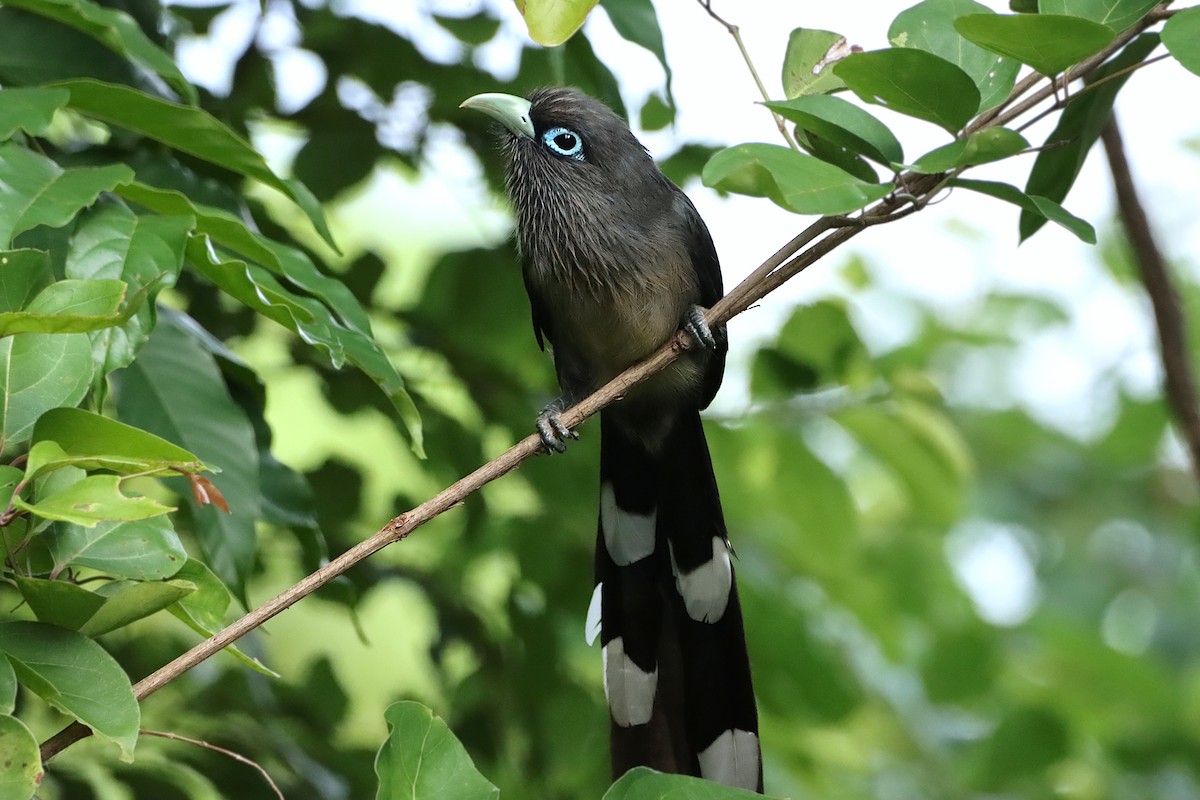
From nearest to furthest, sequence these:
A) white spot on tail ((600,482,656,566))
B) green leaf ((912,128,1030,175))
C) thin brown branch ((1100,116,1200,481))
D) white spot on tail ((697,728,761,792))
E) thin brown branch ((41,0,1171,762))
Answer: thin brown branch ((41,0,1171,762))
green leaf ((912,128,1030,175))
white spot on tail ((697,728,761,792))
white spot on tail ((600,482,656,566))
thin brown branch ((1100,116,1200,481))

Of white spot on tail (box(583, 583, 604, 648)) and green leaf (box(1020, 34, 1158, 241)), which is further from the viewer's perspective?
white spot on tail (box(583, 583, 604, 648))

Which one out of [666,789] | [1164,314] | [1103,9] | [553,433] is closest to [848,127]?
[1103,9]

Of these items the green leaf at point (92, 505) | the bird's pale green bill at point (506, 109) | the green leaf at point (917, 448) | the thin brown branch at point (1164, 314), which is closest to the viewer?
the green leaf at point (92, 505)

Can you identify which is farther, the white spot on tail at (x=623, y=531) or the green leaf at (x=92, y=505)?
the white spot on tail at (x=623, y=531)

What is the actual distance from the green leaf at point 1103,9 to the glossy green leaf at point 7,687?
153 cm

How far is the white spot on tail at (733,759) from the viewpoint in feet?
8.07

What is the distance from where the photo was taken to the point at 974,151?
159 cm

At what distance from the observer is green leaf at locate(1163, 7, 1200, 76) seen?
156 cm

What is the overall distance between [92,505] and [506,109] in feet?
5.59

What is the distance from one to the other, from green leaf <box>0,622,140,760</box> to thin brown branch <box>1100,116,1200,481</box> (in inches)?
103

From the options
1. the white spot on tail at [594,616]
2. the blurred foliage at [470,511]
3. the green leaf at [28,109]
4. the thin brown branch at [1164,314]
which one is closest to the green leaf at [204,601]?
the blurred foliage at [470,511]

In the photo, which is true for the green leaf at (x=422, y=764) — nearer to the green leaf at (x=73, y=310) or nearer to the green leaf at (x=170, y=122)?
the green leaf at (x=73, y=310)

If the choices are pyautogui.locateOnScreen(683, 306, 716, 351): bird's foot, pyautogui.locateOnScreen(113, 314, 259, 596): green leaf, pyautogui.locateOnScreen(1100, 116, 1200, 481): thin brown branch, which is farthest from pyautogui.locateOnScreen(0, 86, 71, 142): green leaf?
pyautogui.locateOnScreen(1100, 116, 1200, 481): thin brown branch

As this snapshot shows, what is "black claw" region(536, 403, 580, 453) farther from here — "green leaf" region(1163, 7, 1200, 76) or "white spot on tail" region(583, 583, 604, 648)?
"green leaf" region(1163, 7, 1200, 76)
